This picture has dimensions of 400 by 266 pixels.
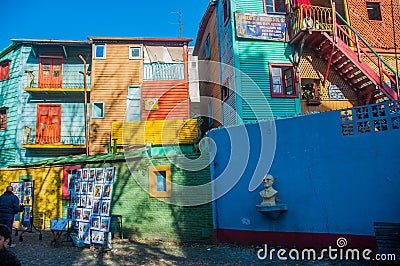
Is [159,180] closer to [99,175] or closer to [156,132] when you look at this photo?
[99,175]

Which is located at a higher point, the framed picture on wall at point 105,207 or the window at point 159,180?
the window at point 159,180

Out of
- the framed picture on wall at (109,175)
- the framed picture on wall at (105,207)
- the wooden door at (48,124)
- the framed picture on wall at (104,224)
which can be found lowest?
the framed picture on wall at (104,224)

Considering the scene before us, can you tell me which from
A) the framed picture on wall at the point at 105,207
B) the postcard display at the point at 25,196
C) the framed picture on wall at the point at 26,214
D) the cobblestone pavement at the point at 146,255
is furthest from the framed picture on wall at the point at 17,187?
the framed picture on wall at the point at 105,207

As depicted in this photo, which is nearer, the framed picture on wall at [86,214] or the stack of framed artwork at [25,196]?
the framed picture on wall at [86,214]

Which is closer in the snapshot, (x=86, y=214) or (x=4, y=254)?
(x=4, y=254)

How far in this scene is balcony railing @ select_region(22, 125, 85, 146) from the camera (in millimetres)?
19484

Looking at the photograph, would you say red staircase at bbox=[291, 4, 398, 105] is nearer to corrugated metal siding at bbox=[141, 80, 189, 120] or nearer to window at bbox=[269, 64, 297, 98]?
window at bbox=[269, 64, 297, 98]

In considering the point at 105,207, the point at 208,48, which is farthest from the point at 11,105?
the point at 105,207

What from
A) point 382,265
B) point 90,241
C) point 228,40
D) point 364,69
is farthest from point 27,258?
point 364,69

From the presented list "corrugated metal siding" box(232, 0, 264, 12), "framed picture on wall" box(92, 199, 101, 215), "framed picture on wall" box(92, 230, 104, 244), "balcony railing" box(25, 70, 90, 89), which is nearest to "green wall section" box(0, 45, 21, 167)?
"balcony railing" box(25, 70, 90, 89)

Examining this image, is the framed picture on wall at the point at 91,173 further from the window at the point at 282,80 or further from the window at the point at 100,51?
the window at the point at 100,51

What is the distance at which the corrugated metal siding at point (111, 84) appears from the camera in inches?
750

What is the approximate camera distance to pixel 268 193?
9117mm

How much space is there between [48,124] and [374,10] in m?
18.4
